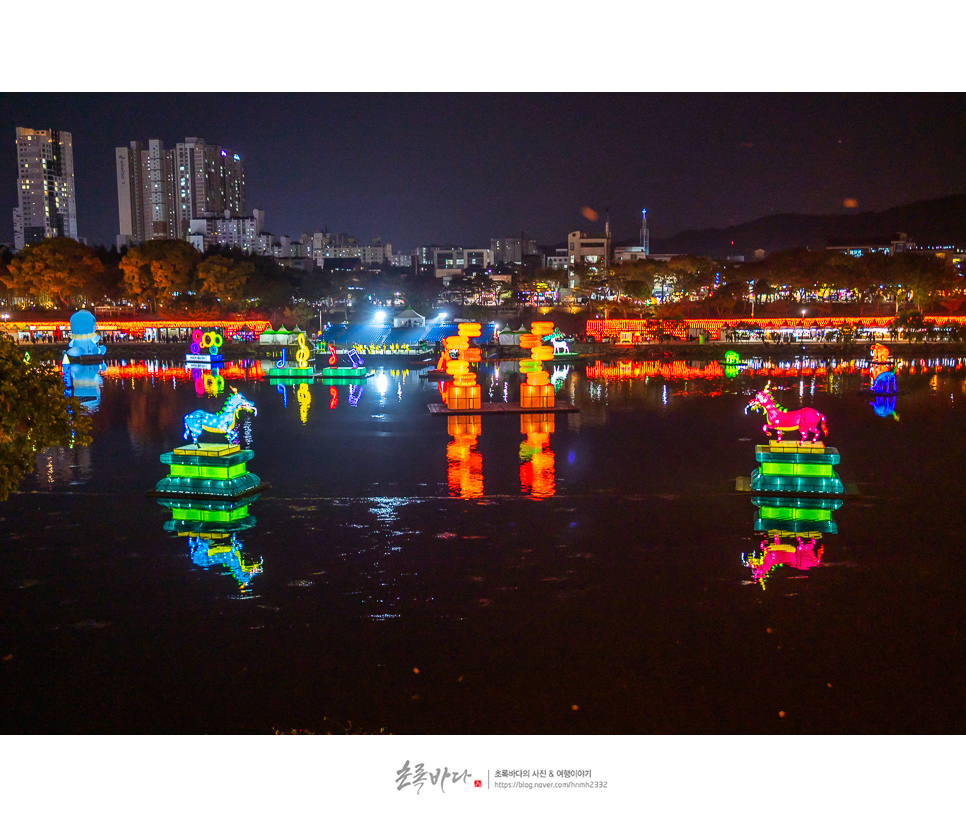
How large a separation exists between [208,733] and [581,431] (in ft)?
46.4

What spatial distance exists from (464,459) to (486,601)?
7556 mm

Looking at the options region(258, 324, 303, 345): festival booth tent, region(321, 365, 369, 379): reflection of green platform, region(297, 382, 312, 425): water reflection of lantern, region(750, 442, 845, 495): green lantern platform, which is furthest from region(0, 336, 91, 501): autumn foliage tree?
region(258, 324, 303, 345): festival booth tent

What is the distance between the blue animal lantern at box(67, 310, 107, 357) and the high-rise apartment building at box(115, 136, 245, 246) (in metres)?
99.5

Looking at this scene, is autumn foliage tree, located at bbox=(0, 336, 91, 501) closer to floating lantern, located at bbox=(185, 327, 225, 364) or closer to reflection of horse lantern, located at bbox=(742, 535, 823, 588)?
reflection of horse lantern, located at bbox=(742, 535, 823, 588)

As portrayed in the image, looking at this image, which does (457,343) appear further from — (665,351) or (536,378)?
(665,351)

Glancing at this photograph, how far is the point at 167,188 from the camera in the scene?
132 meters

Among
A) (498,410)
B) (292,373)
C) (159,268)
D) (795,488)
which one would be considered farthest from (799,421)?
(159,268)

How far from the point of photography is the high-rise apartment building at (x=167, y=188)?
130 m

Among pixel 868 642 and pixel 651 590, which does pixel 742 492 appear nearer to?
pixel 651 590

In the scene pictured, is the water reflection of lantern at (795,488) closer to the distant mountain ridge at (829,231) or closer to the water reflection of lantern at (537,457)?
the water reflection of lantern at (537,457)

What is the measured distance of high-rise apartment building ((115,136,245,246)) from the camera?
129625 millimetres

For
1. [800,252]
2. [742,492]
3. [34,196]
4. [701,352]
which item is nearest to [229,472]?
[742,492]

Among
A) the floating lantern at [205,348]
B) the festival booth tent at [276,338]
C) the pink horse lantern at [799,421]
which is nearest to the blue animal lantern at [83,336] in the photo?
the floating lantern at [205,348]

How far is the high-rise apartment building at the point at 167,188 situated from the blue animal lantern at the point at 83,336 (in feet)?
327
